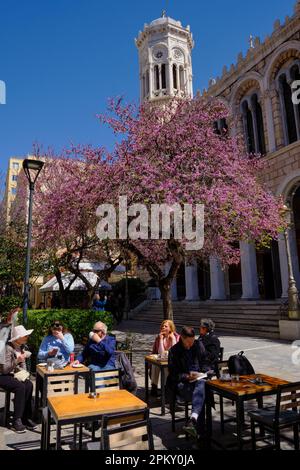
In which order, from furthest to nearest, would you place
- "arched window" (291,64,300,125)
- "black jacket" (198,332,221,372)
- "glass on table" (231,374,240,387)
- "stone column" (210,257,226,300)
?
"stone column" (210,257,226,300), "arched window" (291,64,300,125), "black jacket" (198,332,221,372), "glass on table" (231,374,240,387)

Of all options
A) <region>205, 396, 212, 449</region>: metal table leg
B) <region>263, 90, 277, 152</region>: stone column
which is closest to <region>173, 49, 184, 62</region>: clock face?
<region>263, 90, 277, 152</region>: stone column

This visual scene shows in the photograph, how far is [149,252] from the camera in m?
11.2

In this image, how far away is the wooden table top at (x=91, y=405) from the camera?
3.68 m

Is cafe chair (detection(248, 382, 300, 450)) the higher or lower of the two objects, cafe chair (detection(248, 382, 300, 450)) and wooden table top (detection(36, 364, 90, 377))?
the lower

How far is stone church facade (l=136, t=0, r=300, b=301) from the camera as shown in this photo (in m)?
18.0

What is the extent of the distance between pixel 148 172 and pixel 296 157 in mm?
11456

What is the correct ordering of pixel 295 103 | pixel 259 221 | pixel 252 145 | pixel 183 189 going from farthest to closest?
pixel 252 145, pixel 295 103, pixel 259 221, pixel 183 189

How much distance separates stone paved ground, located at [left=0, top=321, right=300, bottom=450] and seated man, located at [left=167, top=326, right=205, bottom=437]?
22.9 inches

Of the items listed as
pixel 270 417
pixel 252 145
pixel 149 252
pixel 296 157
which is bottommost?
pixel 270 417

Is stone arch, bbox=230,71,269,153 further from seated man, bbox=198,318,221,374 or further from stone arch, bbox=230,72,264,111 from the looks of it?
seated man, bbox=198,318,221,374

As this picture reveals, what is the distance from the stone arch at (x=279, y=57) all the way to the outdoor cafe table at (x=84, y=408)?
1920 centimetres

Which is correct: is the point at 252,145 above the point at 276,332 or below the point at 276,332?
above

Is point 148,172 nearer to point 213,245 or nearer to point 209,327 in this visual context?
point 213,245
